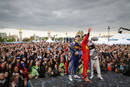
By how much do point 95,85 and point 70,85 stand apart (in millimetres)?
1117

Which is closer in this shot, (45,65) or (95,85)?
(95,85)

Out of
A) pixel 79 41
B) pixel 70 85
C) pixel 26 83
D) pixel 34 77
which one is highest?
pixel 79 41

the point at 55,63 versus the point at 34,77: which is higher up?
the point at 55,63

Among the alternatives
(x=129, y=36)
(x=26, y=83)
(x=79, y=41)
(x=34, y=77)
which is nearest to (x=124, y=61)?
(x=79, y=41)

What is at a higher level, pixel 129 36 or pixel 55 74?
pixel 129 36

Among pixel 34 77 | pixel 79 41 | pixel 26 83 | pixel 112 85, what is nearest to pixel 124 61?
pixel 112 85

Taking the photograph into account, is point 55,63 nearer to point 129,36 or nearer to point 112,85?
point 112,85

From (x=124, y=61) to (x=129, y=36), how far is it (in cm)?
2442

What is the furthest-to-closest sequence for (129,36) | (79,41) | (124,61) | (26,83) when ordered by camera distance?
1. (129,36)
2. (124,61)
3. (79,41)
4. (26,83)

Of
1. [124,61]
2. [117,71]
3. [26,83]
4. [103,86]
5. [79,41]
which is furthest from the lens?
[124,61]

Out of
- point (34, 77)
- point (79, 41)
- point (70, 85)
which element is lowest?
point (34, 77)

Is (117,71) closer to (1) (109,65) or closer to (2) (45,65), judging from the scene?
(1) (109,65)

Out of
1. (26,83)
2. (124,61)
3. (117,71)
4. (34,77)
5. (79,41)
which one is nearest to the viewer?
(26,83)

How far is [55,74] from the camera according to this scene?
22.9 feet
